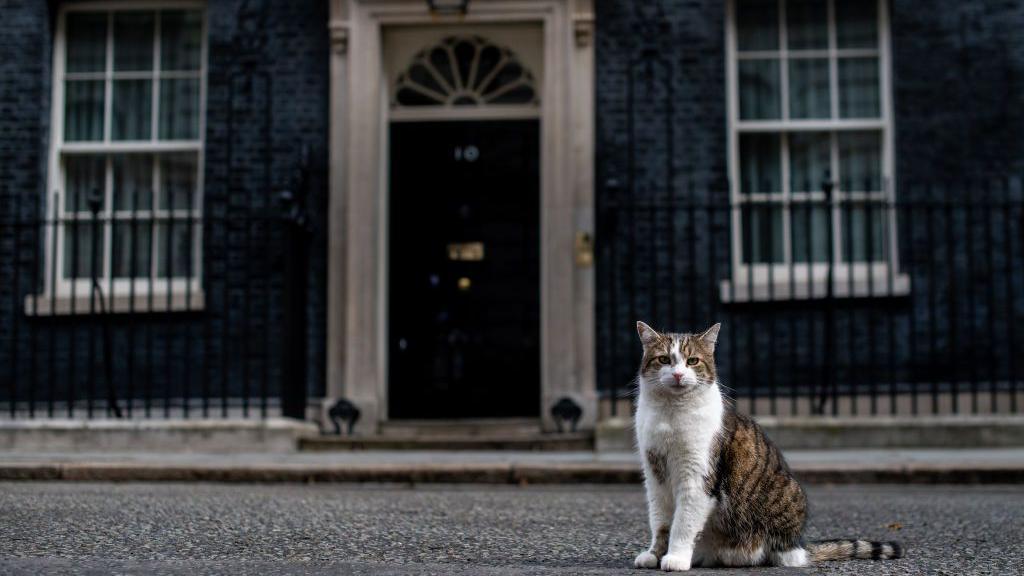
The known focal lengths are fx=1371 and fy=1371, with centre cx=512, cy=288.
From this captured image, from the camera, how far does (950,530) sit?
6395 millimetres

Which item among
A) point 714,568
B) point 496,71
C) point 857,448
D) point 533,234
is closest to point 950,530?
point 714,568

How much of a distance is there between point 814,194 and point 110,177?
640 centimetres

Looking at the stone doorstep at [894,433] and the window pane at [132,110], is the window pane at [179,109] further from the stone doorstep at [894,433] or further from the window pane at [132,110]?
the stone doorstep at [894,433]

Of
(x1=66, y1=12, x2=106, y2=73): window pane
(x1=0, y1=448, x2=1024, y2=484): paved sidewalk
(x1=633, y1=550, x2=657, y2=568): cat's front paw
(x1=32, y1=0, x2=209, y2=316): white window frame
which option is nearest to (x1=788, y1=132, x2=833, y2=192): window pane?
(x1=0, y1=448, x2=1024, y2=484): paved sidewalk

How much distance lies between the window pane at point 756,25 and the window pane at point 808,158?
2.88ft

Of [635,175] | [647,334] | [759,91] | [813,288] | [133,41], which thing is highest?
[133,41]

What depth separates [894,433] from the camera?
10.4m

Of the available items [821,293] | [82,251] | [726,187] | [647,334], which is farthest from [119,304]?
[647,334]

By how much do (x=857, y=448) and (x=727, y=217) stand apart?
250 cm

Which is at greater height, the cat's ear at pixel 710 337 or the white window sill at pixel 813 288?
the white window sill at pixel 813 288

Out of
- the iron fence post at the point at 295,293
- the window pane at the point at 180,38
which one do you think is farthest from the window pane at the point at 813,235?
the window pane at the point at 180,38

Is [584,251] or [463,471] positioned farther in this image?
[584,251]

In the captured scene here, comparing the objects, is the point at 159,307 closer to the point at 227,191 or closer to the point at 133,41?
the point at 227,191

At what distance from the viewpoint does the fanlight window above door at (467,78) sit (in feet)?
40.6
